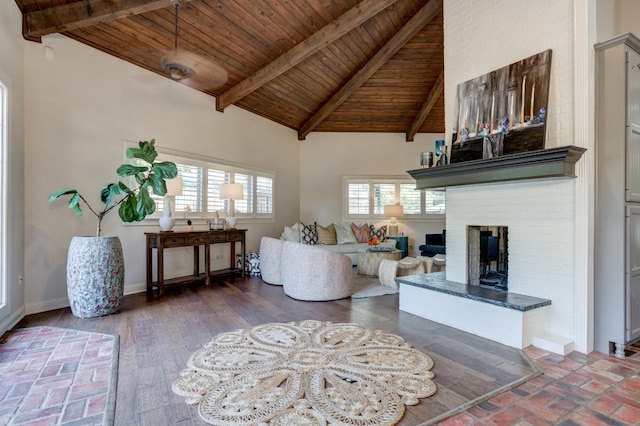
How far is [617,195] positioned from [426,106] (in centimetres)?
510

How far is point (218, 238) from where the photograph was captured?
202 inches

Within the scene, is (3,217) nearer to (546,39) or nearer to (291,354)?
(291,354)

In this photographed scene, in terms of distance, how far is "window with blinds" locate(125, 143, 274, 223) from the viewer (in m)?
5.15

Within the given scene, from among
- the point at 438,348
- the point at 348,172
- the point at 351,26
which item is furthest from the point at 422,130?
the point at 438,348

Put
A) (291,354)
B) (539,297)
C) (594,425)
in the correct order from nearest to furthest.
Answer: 1. (594,425)
2. (291,354)
3. (539,297)

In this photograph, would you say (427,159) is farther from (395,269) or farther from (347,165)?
(347,165)

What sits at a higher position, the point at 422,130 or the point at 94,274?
the point at 422,130

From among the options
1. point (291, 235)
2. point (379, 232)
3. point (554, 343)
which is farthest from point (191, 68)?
point (379, 232)

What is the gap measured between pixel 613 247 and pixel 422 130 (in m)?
6.13

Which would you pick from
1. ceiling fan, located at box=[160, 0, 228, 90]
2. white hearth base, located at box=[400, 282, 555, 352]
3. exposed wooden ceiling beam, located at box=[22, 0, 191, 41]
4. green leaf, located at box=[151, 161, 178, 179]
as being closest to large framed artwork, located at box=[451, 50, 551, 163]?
white hearth base, located at box=[400, 282, 555, 352]

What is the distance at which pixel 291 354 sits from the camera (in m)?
2.40

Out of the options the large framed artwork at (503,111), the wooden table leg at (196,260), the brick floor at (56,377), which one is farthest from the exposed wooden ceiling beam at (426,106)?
the brick floor at (56,377)

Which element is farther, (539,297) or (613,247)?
(539,297)

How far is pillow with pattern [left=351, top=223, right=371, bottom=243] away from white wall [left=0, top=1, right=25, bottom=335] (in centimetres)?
558
